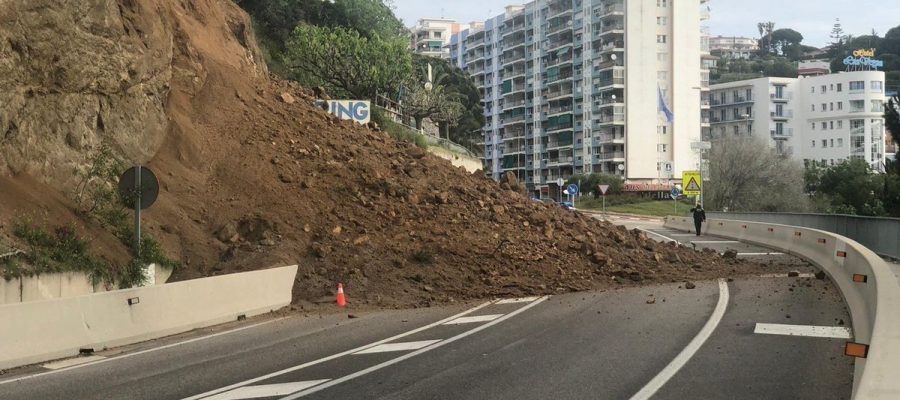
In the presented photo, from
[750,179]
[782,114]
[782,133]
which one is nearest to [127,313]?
[750,179]

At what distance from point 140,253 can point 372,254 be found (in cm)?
521

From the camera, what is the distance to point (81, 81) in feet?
67.2

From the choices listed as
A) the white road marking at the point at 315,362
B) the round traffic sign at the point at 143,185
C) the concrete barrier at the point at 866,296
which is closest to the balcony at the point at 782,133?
the concrete barrier at the point at 866,296

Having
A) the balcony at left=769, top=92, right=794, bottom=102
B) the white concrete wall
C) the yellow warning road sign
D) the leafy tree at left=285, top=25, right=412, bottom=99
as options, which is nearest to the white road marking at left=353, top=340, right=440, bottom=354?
the white concrete wall

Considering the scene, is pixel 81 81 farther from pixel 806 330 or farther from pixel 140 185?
pixel 806 330

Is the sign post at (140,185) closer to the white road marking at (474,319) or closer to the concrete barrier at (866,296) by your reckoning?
the white road marking at (474,319)

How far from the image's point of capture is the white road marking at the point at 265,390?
27.5 ft

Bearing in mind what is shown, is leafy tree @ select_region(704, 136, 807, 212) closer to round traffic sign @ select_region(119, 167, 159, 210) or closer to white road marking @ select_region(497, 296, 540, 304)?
white road marking @ select_region(497, 296, 540, 304)

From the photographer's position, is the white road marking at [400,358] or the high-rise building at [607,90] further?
the high-rise building at [607,90]

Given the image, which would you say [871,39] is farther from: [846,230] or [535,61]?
[846,230]

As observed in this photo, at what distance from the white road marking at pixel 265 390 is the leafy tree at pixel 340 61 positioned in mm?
51227

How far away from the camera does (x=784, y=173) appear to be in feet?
280

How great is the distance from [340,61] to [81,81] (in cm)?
3961

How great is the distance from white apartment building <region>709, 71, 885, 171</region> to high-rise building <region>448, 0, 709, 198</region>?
19.9 metres
